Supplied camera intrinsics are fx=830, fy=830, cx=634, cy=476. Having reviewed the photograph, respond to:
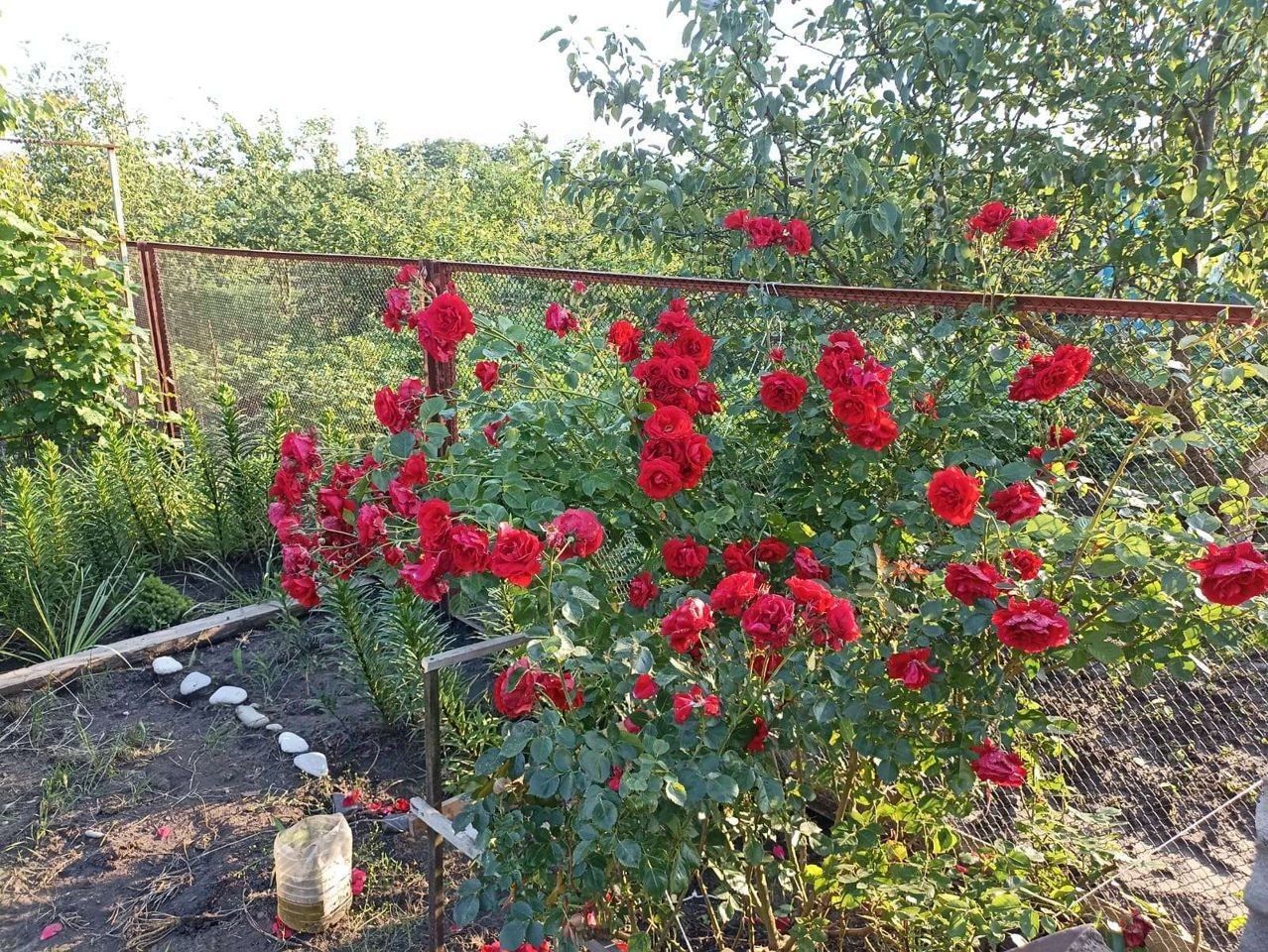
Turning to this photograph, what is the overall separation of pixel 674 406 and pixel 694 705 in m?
0.57

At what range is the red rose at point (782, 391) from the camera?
5.31 feet

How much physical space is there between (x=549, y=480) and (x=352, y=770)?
1636 millimetres

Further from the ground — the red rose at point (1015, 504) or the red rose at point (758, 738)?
the red rose at point (1015, 504)

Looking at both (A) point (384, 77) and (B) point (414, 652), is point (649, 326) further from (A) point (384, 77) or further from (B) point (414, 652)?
(A) point (384, 77)

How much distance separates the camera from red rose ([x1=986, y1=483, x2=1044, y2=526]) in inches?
53.7

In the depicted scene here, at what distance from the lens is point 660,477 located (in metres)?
1.43

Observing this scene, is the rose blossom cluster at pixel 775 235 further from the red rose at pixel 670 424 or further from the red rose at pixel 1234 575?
the red rose at pixel 1234 575

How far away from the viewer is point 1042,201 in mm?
3055

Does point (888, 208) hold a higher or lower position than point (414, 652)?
higher

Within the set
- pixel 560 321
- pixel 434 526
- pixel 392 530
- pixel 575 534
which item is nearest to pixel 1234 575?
pixel 575 534

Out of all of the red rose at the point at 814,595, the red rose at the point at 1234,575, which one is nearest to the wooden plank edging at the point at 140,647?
the red rose at the point at 814,595

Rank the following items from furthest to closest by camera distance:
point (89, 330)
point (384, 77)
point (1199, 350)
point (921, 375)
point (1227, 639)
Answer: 1. point (384, 77)
2. point (89, 330)
3. point (921, 375)
4. point (1199, 350)
5. point (1227, 639)

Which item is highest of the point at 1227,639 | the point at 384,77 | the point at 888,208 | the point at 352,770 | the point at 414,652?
the point at 384,77

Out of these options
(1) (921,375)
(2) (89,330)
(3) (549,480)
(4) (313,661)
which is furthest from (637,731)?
(2) (89,330)
